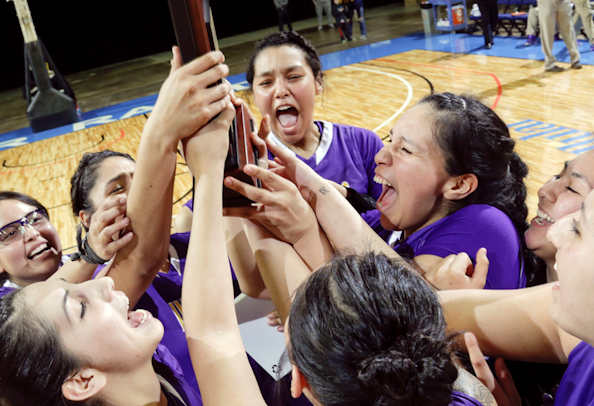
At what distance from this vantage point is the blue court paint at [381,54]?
8.76 meters

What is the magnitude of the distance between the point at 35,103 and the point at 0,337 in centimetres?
984

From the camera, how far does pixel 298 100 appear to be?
2.71 m

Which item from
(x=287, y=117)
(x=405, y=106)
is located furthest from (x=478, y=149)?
(x=405, y=106)

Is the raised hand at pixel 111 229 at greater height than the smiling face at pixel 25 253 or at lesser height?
greater

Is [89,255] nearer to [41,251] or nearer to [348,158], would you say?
[41,251]

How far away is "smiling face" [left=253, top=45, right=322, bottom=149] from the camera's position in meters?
2.62

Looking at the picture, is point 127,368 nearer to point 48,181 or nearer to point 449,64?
point 48,181

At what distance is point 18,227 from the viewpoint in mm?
2307

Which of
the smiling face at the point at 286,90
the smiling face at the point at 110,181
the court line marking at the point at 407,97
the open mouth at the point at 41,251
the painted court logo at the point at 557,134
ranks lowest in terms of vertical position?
A: the painted court logo at the point at 557,134

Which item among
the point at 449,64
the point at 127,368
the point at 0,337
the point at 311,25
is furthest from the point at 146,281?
the point at 311,25

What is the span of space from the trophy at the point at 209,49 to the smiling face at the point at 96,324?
40 cm

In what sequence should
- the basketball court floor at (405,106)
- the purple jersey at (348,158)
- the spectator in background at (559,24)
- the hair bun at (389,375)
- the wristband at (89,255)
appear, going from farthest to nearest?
the spectator in background at (559,24) < the basketball court floor at (405,106) < the purple jersey at (348,158) < the wristband at (89,255) < the hair bun at (389,375)

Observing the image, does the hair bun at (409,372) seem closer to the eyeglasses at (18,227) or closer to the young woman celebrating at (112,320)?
the young woman celebrating at (112,320)

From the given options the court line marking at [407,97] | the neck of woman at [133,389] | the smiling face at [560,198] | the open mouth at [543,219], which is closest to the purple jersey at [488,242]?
the smiling face at [560,198]
